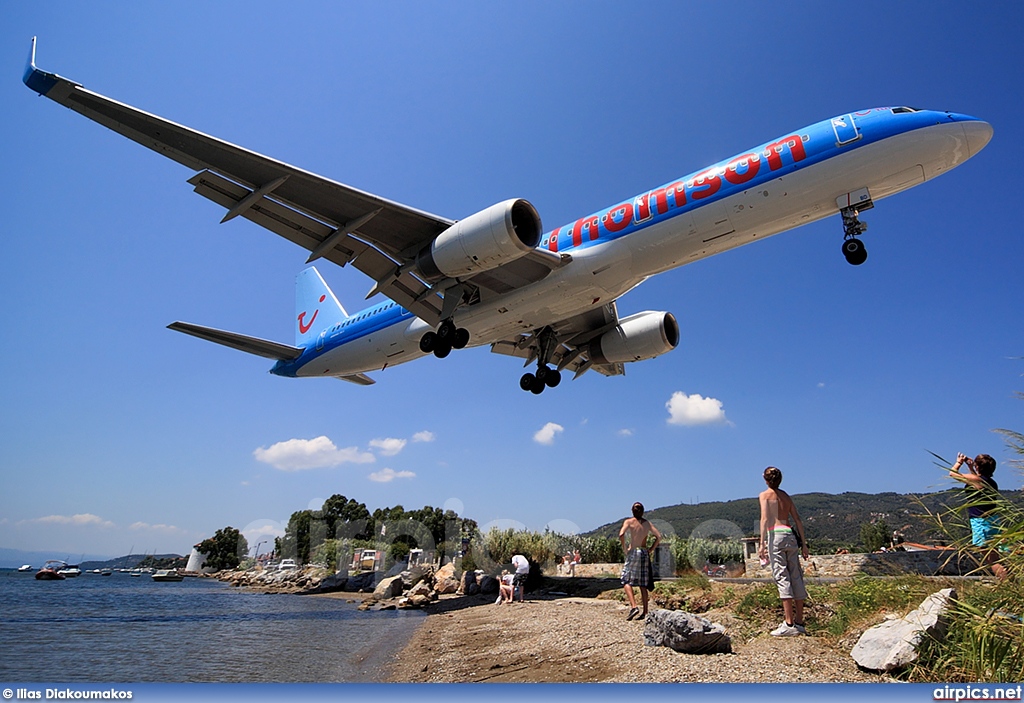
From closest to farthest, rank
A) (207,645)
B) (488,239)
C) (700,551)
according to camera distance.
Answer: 1. (488,239)
2. (207,645)
3. (700,551)

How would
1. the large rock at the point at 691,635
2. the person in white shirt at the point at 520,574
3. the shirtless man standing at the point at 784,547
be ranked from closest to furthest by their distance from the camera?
1. the large rock at the point at 691,635
2. the shirtless man standing at the point at 784,547
3. the person in white shirt at the point at 520,574

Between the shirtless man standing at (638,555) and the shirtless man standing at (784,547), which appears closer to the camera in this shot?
the shirtless man standing at (784,547)

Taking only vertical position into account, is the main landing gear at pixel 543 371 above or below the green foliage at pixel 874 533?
above

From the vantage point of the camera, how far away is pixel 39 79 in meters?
10.3

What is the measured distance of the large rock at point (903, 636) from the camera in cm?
445

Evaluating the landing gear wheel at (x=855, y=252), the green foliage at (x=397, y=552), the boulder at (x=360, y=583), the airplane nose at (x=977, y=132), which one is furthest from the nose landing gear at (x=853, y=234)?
the green foliage at (x=397, y=552)

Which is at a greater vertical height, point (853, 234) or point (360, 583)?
point (853, 234)

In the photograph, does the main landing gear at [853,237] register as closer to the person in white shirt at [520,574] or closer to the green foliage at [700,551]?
the green foliage at [700,551]

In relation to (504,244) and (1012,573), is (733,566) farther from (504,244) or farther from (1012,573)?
(1012,573)

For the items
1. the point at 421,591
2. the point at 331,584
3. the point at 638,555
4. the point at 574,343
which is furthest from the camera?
the point at 331,584

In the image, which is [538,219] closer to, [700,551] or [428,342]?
[428,342]

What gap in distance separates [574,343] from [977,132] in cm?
1218

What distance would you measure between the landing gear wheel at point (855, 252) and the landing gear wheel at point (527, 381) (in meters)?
10.2

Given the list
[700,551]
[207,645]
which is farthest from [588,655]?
[700,551]
